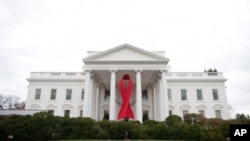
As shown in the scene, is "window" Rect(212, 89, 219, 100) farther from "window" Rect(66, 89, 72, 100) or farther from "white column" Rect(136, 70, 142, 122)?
"window" Rect(66, 89, 72, 100)

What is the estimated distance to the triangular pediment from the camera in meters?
31.4

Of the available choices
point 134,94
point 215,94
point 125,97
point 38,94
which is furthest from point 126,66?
point 38,94

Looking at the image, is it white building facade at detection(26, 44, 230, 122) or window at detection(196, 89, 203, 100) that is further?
window at detection(196, 89, 203, 100)

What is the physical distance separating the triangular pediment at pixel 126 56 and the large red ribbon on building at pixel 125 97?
283 centimetres

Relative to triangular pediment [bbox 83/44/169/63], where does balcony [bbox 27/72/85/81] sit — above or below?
below

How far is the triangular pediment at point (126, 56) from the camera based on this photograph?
31.4 m

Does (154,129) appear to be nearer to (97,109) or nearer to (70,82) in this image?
(97,109)

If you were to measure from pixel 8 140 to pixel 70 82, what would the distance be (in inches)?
870

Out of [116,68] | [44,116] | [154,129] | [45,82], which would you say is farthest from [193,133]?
[45,82]

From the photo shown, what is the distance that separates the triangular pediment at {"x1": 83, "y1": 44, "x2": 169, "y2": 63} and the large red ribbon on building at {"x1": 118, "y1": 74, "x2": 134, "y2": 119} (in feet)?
9.29

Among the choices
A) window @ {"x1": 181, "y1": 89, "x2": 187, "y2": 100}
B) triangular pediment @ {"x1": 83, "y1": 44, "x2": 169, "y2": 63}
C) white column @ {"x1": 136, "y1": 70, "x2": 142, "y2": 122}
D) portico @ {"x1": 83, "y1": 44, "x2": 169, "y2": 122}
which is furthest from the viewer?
window @ {"x1": 181, "y1": 89, "x2": 187, "y2": 100}

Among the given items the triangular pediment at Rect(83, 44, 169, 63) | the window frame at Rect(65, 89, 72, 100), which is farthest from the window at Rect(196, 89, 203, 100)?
the window frame at Rect(65, 89, 72, 100)

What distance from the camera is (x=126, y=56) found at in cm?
3212

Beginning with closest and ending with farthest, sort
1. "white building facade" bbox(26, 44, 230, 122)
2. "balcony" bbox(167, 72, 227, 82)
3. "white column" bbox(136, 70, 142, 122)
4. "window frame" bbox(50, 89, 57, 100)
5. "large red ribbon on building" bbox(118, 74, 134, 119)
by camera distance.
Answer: "white column" bbox(136, 70, 142, 122)
"large red ribbon on building" bbox(118, 74, 134, 119)
"white building facade" bbox(26, 44, 230, 122)
"balcony" bbox(167, 72, 227, 82)
"window frame" bbox(50, 89, 57, 100)
